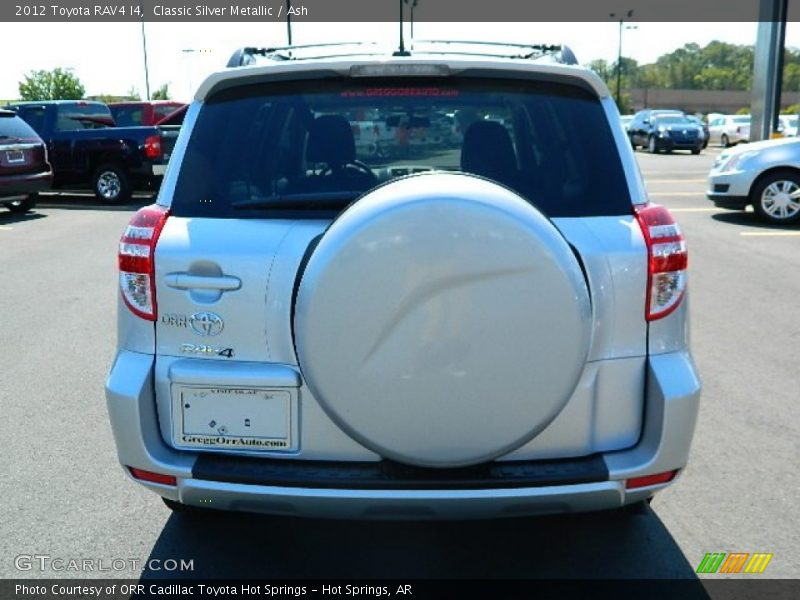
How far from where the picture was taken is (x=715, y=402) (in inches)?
193

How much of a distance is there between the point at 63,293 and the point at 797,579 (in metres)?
7.20

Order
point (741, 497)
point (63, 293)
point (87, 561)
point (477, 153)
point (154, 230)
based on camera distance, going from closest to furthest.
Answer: point (154, 230)
point (477, 153)
point (87, 561)
point (741, 497)
point (63, 293)

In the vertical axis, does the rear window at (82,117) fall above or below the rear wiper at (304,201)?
above

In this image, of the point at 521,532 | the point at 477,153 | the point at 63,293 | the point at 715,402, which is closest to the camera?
the point at 477,153

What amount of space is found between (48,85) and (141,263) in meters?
64.8

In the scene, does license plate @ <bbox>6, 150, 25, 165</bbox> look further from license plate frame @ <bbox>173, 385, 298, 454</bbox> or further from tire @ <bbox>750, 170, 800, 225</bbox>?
license plate frame @ <bbox>173, 385, 298, 454</bbox>

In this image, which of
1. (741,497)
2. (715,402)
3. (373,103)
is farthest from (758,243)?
(373,103)

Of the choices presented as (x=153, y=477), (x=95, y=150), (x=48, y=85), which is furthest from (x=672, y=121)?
(x=48, y=85)

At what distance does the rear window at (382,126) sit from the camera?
9.11ft

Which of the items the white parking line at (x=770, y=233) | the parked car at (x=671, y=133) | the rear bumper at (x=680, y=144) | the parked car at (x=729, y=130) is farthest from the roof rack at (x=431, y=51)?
the parked car at (x=729, y=130)

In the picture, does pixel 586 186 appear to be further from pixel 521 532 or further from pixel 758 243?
pixel 758 243

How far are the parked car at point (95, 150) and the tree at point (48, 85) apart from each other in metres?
46.0

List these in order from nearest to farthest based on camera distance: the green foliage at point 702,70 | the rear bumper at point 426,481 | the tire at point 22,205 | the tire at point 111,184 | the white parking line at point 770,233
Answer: the rear bumper at point 426,481
the white parking line at point 770,233
the tire at point 22,205
the tire at point 111,184
the green foliage at point 702,70
